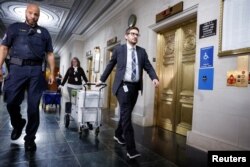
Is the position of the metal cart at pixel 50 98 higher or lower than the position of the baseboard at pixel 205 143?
higher

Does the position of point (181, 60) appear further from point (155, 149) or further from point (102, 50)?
point (102, 50)

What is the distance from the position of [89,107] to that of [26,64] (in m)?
1.22

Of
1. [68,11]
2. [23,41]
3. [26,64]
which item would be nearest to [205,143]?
[26,64]

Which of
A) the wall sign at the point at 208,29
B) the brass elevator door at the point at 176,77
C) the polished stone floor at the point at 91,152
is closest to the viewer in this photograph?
the polished stone floor at the point at 91,152

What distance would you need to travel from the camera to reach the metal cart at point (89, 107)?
308cm

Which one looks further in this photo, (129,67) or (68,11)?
(68,11)

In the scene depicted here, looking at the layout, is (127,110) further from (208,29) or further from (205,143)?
(208,29)

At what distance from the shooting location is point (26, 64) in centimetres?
223

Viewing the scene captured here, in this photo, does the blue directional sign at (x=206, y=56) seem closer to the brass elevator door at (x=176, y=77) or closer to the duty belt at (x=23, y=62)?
the brass elevator door at (x=176, y=77)

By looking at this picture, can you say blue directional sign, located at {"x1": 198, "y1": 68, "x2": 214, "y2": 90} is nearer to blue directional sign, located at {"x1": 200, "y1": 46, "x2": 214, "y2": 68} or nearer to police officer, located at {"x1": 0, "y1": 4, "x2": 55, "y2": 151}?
blue directional sign, located at {"x1": 200, "y1": 46, "x2": 214, "y2": 68}

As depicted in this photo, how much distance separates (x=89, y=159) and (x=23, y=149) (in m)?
0.82

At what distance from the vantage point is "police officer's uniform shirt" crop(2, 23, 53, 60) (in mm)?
2223

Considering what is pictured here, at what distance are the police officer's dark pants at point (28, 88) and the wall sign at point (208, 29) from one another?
226 centimetres

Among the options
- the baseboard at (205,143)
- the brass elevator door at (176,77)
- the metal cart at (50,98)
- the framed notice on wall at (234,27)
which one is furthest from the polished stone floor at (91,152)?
the metal cart at (50,98)
